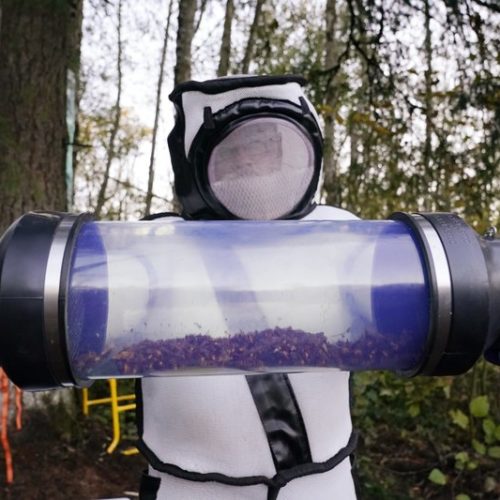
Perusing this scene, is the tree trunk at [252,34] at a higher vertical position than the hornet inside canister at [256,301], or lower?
higher

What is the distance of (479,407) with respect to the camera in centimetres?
381

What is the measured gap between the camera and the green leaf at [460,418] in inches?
150

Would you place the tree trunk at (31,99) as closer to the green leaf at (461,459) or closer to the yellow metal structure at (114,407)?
the yellow metal structure at (114,407)

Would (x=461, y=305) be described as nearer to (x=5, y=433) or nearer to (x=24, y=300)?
(x=24, y=300)

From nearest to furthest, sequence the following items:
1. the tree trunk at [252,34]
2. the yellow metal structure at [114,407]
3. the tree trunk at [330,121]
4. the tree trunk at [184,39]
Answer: the yellow metal structure at [114,407] < the tree trunk at [184,39] < the tree trunk at [330,121] < the tree trunk at [252,34]

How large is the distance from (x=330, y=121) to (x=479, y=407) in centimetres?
247

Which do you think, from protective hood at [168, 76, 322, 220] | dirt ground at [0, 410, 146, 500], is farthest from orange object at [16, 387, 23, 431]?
protective hood at [168, 76, 322, 220]

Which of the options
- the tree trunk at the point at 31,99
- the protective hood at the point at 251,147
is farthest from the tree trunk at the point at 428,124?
the protective hood at the point at 251,147

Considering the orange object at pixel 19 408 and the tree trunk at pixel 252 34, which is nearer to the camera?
the orange object at pixel 19 408

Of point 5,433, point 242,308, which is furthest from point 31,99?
point 242,308

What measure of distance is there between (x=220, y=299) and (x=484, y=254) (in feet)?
1.25

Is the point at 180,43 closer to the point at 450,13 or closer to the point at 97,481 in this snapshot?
the point at 450,13

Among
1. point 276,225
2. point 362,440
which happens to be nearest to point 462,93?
point 362,440

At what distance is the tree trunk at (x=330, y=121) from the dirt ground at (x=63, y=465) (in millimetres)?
2184
